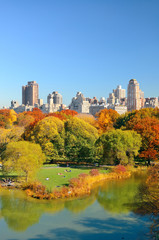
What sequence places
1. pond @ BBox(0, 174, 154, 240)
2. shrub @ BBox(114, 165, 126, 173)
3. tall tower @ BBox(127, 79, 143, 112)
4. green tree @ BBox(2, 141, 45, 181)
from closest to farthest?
pond @ BBox(0, 174, 154, 240), green tree @ BBox(2, 141, 45, 181), shrub @ BBox(114, 165, 126, 173), tall tower @ BBox(127, 79, 143, 112)

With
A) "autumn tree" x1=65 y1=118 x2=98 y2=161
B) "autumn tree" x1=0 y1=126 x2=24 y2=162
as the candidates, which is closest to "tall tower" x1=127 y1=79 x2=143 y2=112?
"autumn tree" x1=65 y1=118 x2=98 y2=161

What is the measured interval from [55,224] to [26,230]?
188cm

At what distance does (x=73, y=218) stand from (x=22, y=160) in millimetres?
8359

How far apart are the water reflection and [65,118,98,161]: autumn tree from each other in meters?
11.1

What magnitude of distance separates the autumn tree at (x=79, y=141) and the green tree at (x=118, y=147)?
1.82 meters

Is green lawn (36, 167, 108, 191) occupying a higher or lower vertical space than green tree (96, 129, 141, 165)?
lower

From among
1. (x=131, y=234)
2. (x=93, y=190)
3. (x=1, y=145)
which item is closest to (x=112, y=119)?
(x=1, y=145)

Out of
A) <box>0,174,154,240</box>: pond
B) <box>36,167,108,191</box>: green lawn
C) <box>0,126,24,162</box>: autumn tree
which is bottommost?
<box>0,174,154,240</box>: pond

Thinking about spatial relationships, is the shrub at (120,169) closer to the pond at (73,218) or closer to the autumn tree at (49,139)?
the pond at (73,218)

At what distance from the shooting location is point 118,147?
33.9 metres

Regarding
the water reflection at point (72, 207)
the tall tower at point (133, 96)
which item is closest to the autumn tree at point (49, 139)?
the water reflection at point (72, 207)

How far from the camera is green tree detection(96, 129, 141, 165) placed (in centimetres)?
3419

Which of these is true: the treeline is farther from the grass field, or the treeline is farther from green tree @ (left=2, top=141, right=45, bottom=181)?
green tree @ (left=2, top=141, right=45, bottom=181)

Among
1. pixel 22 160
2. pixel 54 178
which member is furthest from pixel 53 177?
pixel 22 160
